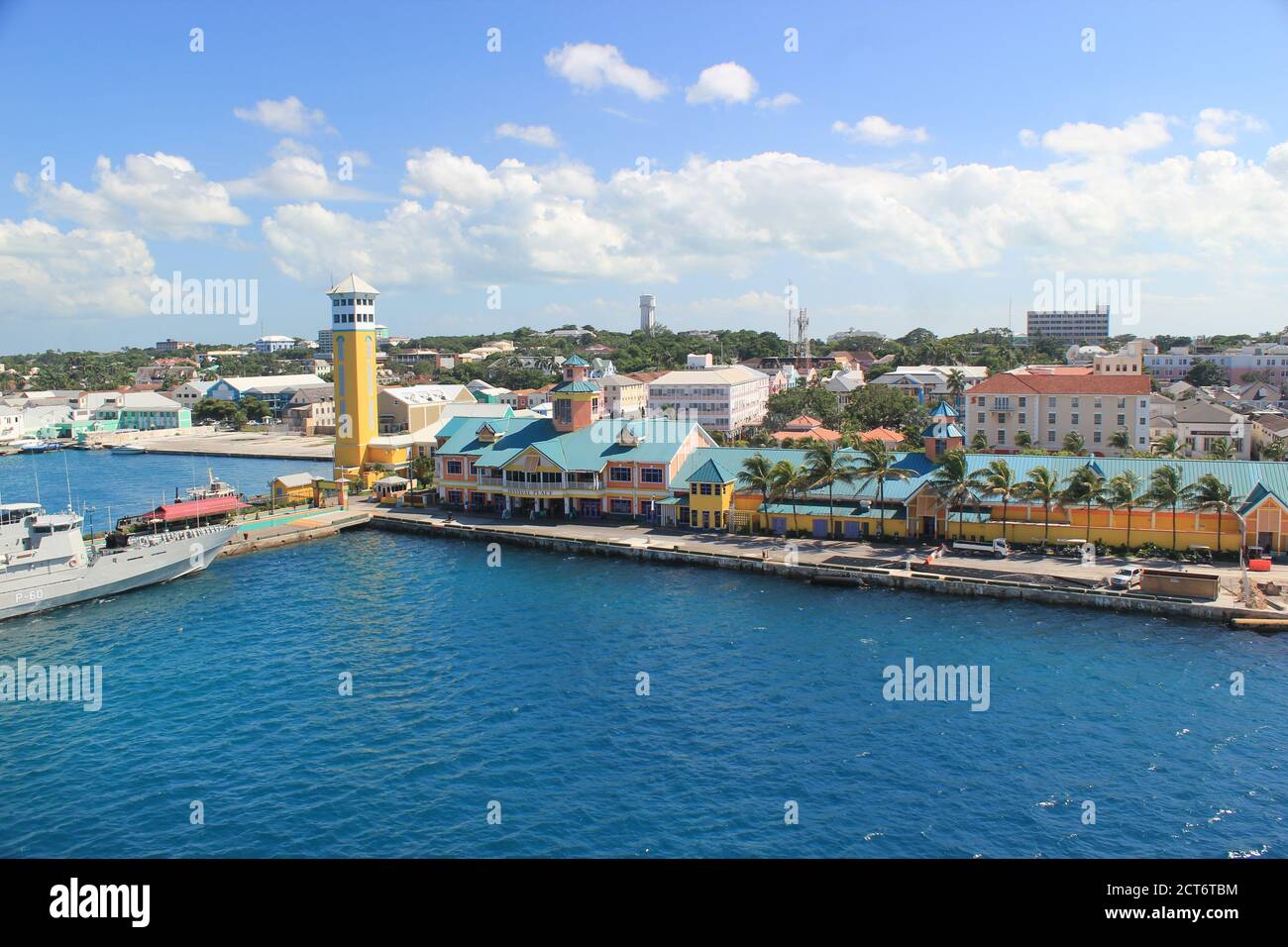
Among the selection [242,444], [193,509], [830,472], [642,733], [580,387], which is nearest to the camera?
[642,733]

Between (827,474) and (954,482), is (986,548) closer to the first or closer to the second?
(954,482)

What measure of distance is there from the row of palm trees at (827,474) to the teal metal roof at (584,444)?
21.7 feet

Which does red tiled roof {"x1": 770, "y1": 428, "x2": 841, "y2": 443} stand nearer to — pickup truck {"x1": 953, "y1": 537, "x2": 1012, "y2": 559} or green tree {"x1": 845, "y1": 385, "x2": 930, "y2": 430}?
green tree {"x1": 845, "y1": 385, "x2": 930, "y2": 430}

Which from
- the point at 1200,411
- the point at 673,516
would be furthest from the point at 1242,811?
the point at 1200,411

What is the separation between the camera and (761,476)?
52281mm

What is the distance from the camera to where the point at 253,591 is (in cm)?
4631

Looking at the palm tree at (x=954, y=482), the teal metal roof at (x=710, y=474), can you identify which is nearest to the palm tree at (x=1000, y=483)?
the palm tree at (x=954, y=482)

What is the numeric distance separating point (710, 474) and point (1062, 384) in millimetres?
35022

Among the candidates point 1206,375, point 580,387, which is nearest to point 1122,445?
point 580,387

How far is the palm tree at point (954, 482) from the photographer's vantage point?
1880 inches

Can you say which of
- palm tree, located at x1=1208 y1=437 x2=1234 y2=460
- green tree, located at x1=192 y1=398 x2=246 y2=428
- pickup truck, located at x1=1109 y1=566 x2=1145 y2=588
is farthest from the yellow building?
green tree, located at x1=192 y1=398 x2=246 y2=428

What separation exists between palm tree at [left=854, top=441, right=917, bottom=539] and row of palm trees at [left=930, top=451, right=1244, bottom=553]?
2366mm
